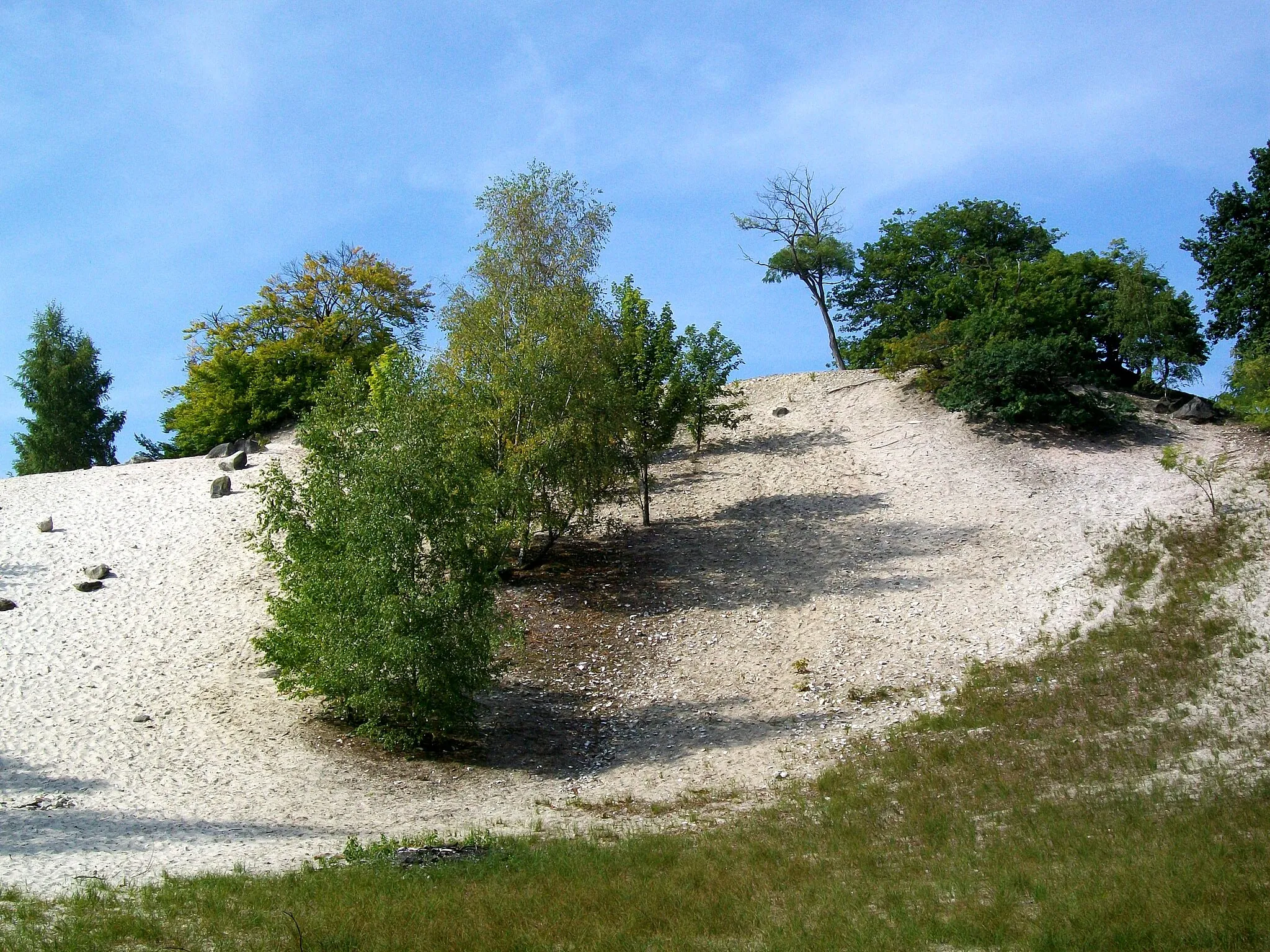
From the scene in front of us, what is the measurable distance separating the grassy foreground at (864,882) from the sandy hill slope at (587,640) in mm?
1552

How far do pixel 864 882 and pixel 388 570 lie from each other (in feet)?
29.7

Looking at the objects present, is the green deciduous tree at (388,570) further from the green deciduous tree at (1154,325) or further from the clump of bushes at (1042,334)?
the green deciduous tree at (1154,325)

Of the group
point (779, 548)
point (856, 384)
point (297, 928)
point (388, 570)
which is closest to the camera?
point (297, 928)

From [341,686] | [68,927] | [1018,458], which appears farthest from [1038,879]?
[1018,458]

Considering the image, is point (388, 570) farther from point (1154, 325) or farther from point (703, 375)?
point (1154, 325)

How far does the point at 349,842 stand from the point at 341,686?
4696 millimetres

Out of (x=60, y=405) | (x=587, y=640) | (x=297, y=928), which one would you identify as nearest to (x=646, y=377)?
(x=587, y=640)

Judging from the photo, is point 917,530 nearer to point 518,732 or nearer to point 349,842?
point 518,732

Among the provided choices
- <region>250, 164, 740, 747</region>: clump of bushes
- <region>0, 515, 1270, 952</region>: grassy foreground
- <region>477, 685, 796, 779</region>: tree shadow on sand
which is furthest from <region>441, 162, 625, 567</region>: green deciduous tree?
<region>0, 515, 1270, 952</region>: grassy foreground

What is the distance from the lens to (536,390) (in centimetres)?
2117

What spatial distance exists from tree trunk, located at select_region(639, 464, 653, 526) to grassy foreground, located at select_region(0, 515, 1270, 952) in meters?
13.3

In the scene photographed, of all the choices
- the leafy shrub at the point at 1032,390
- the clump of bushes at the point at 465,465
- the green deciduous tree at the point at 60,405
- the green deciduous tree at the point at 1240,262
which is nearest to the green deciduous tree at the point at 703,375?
the clump of bushes at the point at 465,465

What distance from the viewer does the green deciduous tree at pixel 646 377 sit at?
81.8 ft

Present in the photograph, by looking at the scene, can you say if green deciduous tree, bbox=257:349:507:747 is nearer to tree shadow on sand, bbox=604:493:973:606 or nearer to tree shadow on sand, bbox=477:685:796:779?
tree shadow on sand, bbox=477:685:796:779
